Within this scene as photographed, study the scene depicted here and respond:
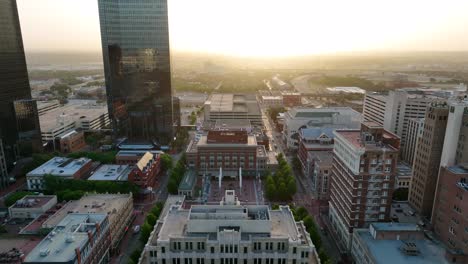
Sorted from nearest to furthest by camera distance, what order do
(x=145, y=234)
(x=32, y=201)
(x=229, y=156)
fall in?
(x=145, y=234), (x=32, y=201), (x=229, y=156)

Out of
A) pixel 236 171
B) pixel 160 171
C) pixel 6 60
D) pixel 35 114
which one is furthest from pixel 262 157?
pixel 6 60

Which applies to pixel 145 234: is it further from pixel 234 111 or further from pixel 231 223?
pixel 234 111

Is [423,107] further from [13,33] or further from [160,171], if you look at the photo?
[13,33]

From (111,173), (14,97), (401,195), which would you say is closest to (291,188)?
(401,195)

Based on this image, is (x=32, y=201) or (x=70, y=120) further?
(x=70, y=120)

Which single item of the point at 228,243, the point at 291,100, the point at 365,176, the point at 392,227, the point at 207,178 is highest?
the point at 365,176

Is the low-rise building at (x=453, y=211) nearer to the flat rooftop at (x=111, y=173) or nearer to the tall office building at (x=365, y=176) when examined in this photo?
the tall office building at (x=365, y=176)

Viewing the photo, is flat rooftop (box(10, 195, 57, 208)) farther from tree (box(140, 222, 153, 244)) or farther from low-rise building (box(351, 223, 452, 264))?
low-rise building (box(351, 223, 452, 264))
